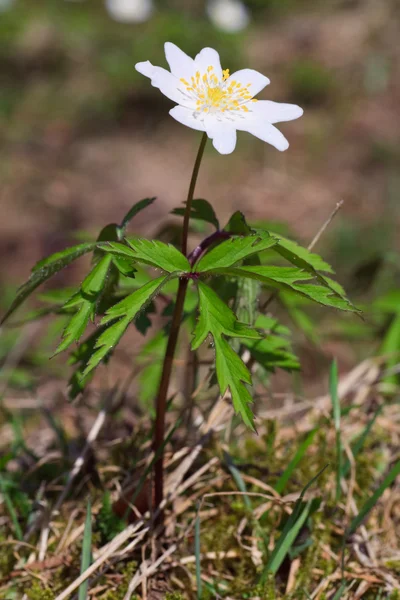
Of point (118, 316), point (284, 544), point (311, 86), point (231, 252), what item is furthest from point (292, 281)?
point (311, 86)

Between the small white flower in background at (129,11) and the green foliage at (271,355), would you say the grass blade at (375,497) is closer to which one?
the green foliage at (271,355)

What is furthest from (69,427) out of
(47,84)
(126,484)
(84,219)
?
(47,84)

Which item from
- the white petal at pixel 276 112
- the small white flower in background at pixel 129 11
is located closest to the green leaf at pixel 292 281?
the white petal at pixel 276 112

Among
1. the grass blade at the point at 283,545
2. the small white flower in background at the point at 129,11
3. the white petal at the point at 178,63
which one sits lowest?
the grass blade at the point at 283,545

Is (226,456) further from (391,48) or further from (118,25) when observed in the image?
(118,25)

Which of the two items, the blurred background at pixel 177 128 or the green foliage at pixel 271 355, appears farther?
the blurred background at pixel 177 128
